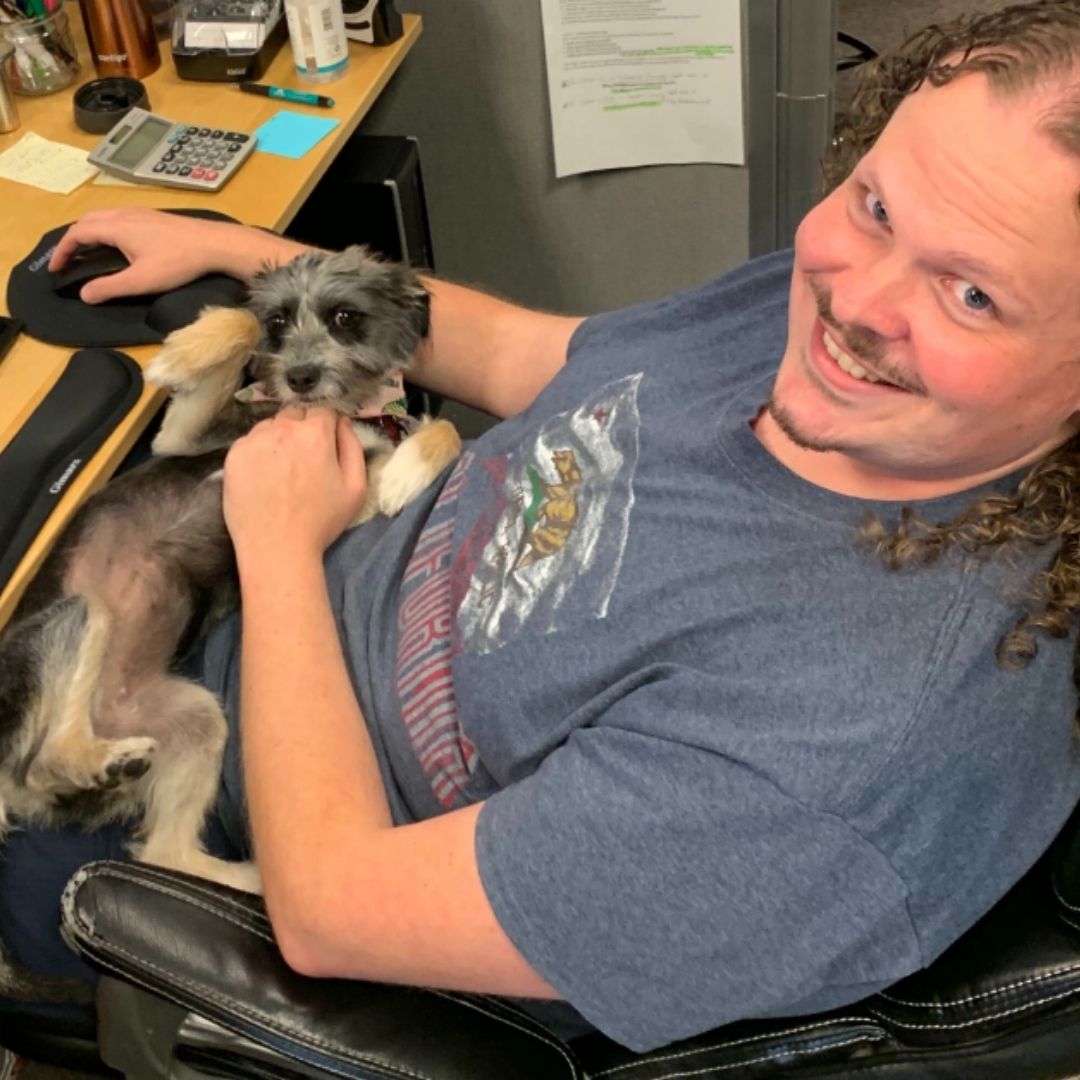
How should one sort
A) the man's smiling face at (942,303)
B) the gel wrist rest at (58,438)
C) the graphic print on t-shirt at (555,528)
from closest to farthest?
the man's smiling face at (942,303), the graphic print on t-shirt at (555,528), the gel wrist rest at (58,438)

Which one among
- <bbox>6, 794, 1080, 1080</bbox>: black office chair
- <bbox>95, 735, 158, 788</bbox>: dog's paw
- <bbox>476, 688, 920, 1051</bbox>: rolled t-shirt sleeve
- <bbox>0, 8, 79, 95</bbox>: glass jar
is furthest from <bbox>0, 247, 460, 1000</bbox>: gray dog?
<bbox>0, 8, 79, 95</bbox>: glass jar

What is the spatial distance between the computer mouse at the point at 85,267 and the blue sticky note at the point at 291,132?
327 mm

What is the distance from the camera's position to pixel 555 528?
1.03 metres

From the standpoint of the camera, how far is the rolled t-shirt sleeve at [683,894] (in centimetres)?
75

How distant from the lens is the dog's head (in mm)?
1482

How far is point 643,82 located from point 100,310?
3.48 ft

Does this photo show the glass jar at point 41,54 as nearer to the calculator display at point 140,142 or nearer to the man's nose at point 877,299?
the calculator display at point 140,142

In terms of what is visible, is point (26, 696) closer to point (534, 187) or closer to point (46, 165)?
point (46, 165)

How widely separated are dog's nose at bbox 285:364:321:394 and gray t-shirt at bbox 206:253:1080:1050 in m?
0.61

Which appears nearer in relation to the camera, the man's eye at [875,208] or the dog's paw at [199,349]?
the man's eye at [875,208]

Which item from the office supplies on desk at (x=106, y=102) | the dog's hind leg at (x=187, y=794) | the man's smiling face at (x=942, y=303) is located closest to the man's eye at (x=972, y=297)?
the man's smiling face at (x=942, y=303)

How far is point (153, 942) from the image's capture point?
0.88 meters

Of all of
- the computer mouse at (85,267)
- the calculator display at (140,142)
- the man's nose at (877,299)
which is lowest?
the computer mouse at (85,267)

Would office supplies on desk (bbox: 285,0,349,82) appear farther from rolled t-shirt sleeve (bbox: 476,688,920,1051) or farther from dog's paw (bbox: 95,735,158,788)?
rolled t-shirt sleeve (bbox: 476,688,920,1051)
